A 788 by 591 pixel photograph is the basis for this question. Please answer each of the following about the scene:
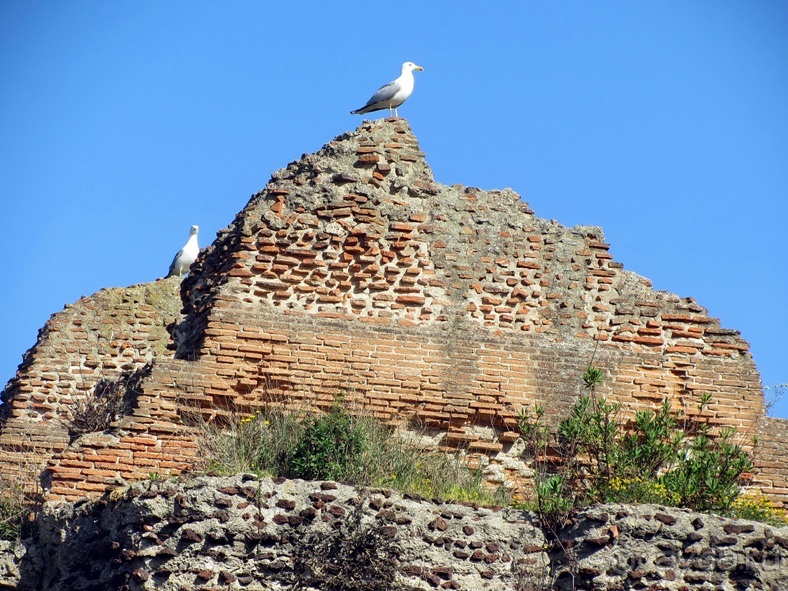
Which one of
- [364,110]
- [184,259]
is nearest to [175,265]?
[184,259]

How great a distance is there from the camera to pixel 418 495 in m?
11.3

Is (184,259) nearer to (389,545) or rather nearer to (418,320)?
(418,320)

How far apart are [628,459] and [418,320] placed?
7.90 feet

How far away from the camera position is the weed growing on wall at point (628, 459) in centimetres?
1148

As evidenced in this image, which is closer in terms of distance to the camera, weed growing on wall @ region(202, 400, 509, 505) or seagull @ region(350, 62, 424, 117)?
weed growing on wall @ region(202, 400, 509, 505)

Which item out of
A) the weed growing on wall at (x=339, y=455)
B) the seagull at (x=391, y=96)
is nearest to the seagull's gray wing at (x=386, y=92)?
the seagull at (x=391, y=96)

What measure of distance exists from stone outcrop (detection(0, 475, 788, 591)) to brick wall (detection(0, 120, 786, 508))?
1.30m

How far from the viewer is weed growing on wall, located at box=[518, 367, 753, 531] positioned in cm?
1148

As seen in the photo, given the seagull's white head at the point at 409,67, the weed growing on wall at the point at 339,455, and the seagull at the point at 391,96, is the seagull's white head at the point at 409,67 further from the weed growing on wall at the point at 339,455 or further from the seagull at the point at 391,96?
the weed growing on wall at the point at 339,455

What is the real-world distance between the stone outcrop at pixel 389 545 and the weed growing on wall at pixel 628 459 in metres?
0.43

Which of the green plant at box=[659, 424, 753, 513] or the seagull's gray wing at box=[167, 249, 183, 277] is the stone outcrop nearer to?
the green plant at box=[659, 424, 753, 513]

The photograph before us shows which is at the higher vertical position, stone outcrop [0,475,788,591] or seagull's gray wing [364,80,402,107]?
seagull's gray wing [364,80,402,107]

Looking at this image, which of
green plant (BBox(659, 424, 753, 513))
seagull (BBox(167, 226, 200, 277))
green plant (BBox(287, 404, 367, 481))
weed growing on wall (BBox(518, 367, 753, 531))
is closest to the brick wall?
weed growing on wall (BBox(518, 367, 753, 531))

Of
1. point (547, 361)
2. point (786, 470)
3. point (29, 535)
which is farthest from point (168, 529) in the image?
point (786, 470)
